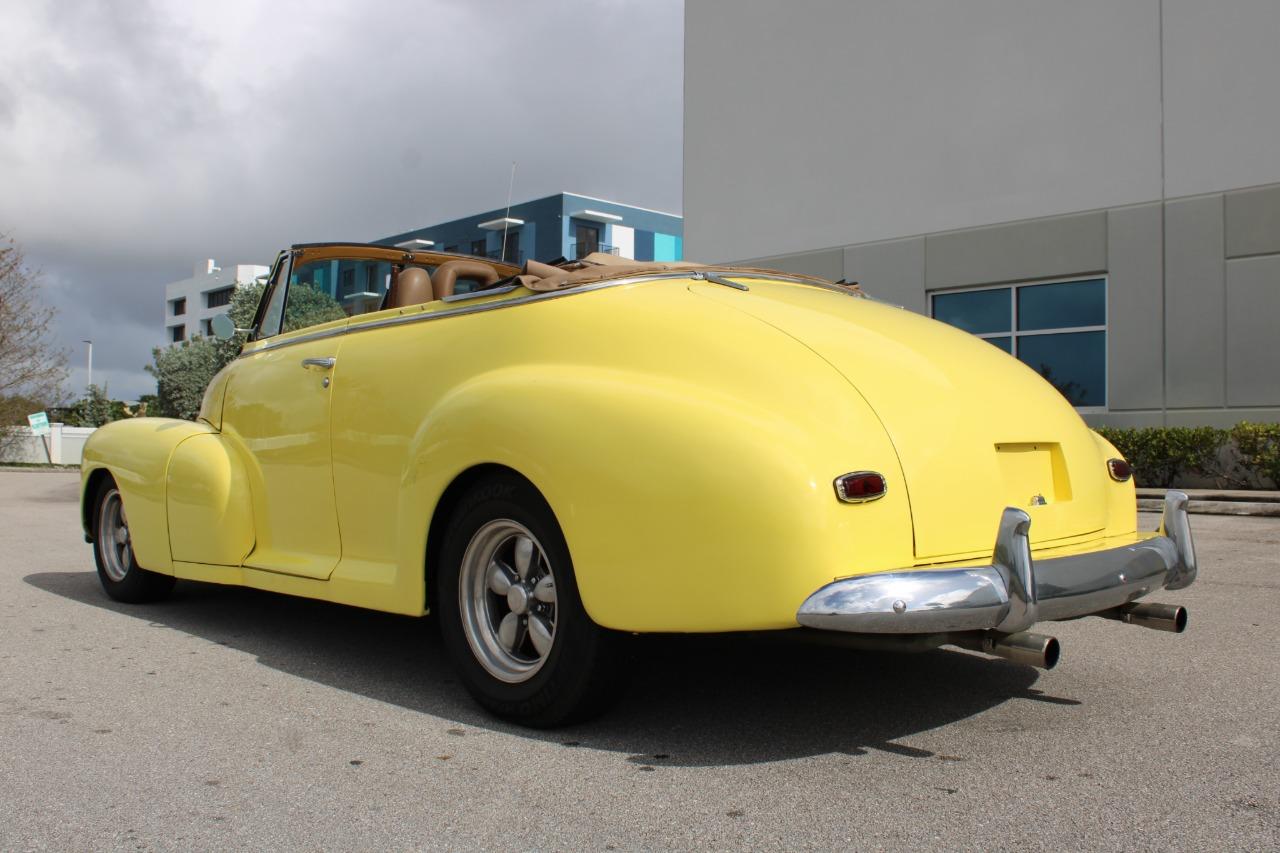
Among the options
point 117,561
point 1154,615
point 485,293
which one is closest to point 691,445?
point 485,293

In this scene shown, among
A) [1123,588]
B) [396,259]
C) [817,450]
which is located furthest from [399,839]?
[396,259]

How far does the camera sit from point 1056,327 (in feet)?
49.1

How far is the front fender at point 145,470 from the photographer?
5137mm

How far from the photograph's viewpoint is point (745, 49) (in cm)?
1873

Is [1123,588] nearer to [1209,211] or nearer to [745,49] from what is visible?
[1209,211]

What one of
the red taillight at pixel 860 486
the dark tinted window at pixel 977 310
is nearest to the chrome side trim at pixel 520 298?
the red taillight at pixel 860 486

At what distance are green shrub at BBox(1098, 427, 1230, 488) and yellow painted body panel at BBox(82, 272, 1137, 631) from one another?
10.3 metres

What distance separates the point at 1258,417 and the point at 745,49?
10.4m

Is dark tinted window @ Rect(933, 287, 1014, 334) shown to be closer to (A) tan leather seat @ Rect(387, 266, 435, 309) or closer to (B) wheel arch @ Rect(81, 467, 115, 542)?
(A) tan leather seat @ Rect(387, 266, 435, 309)

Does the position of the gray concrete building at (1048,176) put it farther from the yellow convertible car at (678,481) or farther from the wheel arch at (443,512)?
the wheel arch at (443,512)

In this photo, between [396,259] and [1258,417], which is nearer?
[396,259]

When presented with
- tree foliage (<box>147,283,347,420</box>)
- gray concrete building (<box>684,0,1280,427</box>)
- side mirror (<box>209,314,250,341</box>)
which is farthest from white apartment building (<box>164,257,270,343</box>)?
side mirror (<box>209,314,250,341</box>)

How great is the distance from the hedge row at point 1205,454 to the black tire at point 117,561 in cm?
1158

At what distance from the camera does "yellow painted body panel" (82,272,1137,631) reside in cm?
284
